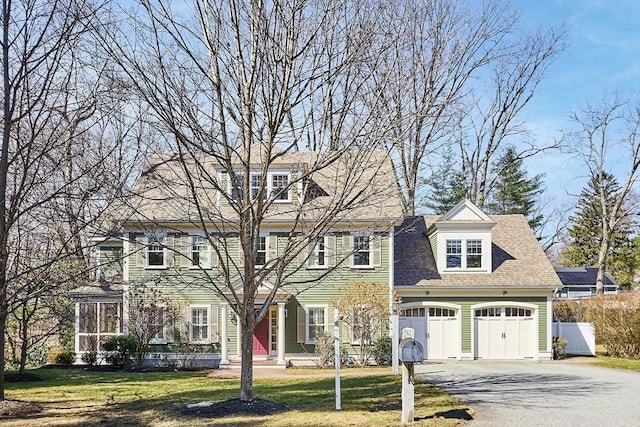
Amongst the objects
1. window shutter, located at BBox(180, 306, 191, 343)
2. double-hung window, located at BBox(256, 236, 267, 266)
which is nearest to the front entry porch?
window shutter, located at BBox(180, 306, 191, 343)

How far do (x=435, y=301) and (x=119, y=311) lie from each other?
37.1 feet

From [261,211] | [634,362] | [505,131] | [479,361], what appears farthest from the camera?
[505,131]

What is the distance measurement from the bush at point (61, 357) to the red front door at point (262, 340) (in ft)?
21.3

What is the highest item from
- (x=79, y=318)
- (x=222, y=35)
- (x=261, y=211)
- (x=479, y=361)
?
(x=222, y=35)

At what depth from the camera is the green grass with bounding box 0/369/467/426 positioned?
38.3 ft

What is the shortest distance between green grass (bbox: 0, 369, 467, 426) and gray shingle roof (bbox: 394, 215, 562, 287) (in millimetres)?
5614

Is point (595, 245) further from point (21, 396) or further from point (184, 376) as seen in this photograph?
point (21, 396)

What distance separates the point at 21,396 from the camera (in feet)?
50.8

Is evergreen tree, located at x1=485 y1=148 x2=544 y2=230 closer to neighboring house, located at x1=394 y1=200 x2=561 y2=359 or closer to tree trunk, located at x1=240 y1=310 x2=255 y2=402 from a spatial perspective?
neighboring house, located at x1=394 y1=200 x2=561 y2=359

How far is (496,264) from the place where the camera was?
2619cm

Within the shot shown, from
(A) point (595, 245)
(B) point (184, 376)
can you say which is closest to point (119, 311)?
(B) point (184, 376)

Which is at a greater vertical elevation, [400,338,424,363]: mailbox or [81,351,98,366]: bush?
[400,338,424,363]: mailbox

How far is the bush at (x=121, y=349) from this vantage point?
23406mm

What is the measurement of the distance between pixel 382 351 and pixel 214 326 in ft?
19.7
